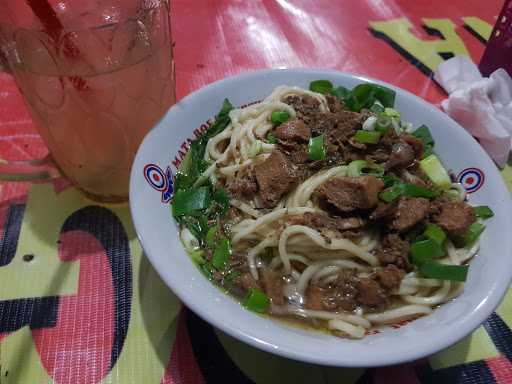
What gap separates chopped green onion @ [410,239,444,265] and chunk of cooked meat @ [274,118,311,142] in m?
0.65

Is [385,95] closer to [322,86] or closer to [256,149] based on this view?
[322,86]

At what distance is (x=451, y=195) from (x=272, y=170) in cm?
79

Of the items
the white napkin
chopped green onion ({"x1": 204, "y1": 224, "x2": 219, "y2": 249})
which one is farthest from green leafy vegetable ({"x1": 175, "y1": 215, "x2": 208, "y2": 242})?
the white napkin

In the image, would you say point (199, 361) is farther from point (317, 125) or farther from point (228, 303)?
point (317, 125)

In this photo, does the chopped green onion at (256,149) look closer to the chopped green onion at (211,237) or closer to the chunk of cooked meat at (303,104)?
the chunk of cooked meat at (303,104)

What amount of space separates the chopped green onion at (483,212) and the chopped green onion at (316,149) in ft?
2.19

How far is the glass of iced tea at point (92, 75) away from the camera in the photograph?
1.66 metres

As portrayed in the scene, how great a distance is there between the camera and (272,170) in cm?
175

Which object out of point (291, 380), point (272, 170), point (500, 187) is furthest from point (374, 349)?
point (500, 187)

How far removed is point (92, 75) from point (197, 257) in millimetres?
873

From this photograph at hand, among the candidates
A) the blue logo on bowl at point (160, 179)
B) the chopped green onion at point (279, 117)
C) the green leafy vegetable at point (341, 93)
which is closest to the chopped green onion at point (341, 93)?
the green leafy vegetable at point (341, 93)

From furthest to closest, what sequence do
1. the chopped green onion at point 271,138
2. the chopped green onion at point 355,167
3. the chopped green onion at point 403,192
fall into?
the chopped green onion at point 271,138 < the chopped green onion at point 355,167 < the chopped green onion at point 403,192

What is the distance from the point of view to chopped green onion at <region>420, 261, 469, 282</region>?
1479 millimetres

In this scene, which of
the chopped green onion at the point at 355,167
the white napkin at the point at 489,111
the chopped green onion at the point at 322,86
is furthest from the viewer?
the white napkin at the point at 489,111
